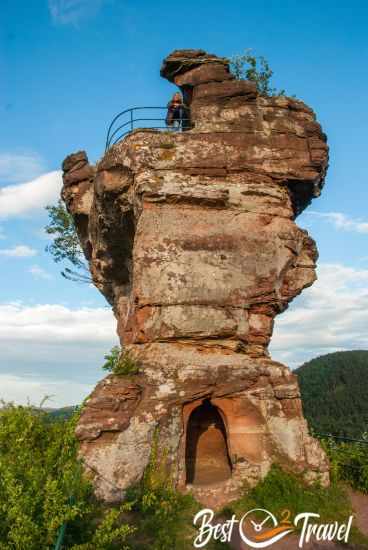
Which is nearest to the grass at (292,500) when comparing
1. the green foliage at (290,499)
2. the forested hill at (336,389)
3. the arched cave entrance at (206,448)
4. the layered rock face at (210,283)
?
the green foliage at (290,499)

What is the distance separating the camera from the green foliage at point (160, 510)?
6.72 metres

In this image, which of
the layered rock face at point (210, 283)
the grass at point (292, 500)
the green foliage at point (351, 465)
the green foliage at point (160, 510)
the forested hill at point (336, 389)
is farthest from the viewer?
the forested hill at point (336, 389)

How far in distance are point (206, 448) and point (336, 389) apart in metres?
29.4

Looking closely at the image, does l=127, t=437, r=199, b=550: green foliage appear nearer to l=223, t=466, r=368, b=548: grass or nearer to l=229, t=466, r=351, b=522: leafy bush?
l=223, t=466, r=368, b=548: grass

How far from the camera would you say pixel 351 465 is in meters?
10.0

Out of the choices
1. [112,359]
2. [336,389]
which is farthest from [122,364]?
[336,389]

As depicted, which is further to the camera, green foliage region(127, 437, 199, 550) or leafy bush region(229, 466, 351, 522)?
leafy bush region(229, 466, 351, 522)

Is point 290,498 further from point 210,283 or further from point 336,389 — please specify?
point 336,389

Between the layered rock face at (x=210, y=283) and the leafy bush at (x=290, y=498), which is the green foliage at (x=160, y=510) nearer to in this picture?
the layered rock face at (x=210, y=283)

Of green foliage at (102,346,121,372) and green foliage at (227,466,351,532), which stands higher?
green foliage at (102,346,121,372)

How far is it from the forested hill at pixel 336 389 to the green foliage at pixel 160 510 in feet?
64.4

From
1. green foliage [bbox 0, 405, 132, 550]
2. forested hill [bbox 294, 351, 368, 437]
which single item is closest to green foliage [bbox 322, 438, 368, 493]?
green foliage [bbox 0, 405, 132, 550]

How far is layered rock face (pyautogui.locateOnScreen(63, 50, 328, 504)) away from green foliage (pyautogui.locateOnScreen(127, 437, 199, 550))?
17cm

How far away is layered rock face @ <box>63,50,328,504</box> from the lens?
27.2 ft
